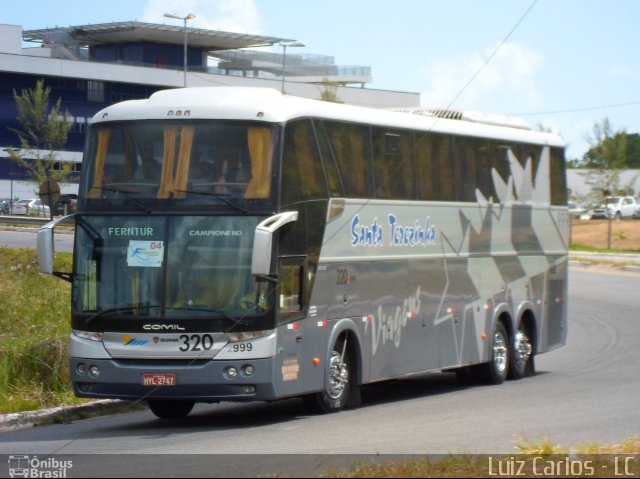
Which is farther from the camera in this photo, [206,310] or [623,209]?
[623,209]

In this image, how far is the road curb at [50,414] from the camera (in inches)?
574

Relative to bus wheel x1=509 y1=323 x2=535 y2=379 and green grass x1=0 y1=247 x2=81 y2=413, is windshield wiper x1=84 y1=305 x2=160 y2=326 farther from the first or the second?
bus wheel x1=509 y1=323 x2=535 y2=379

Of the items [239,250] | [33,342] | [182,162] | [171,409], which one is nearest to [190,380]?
[239,250]

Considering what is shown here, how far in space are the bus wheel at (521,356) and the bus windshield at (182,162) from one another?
8413 millimetres

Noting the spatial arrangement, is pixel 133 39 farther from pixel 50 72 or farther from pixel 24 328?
pixel 24 328

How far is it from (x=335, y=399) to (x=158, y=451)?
13.3ft

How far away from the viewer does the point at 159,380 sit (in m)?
13.5

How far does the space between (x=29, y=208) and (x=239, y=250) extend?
60981 mm

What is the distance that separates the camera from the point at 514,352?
20625 mm

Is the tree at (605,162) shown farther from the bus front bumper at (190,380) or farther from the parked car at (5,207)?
the bus front bumper at (190,380)

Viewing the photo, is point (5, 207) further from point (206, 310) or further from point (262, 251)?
point (262, 251)

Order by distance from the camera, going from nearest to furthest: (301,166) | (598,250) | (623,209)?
(301,166), (598,250), (623,209)

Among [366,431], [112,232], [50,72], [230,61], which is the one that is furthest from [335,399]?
[230,61]

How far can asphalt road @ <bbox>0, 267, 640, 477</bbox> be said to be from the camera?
34.9 feet
